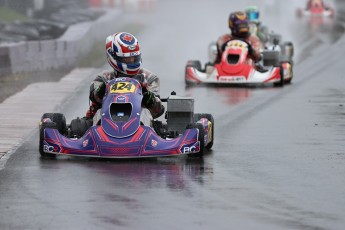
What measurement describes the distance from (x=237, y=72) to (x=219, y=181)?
36.5 feet

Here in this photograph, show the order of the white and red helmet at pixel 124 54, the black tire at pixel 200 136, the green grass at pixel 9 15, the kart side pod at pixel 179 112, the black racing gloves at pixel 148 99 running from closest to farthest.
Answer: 1. the black tire at pixel 200 136
2. the black racing gloves at pixel 148 99
3. the white and red helmet at pixel 124 54
4. the kart side pod at pixel 179 112
5. the green grass at pixel 9 15

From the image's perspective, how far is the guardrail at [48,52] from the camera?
78.4 feet

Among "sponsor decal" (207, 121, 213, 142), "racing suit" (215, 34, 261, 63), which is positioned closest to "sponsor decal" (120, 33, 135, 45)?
"sponsor decal" (207, 121, 213, 142)

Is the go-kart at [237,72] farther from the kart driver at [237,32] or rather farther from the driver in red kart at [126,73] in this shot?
the driver in red kart at [126,73]

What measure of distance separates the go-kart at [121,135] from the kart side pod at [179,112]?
0.24 metres

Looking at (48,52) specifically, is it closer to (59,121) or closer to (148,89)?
(59,121)

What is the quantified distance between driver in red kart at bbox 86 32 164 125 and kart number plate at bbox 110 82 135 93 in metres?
0.25

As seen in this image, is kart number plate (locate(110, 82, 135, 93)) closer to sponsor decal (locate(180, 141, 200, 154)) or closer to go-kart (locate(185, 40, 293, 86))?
sponsor decal (locate(180, 141, 200, 154))

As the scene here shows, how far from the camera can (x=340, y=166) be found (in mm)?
12328

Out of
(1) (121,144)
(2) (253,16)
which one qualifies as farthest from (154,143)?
(2) (253,16)

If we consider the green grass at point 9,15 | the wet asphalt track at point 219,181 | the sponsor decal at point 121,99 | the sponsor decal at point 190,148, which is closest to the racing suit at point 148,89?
the sponsor decal at point 121,99

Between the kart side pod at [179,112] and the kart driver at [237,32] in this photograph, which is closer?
the kart side pod at [179,112]

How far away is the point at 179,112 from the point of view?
43.9ft

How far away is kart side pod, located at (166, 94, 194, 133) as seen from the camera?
1334cm
